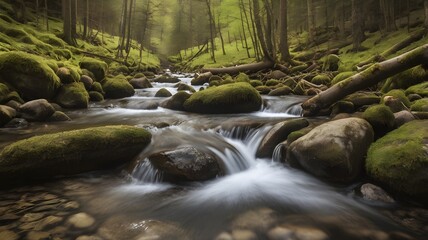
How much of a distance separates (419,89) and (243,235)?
7.99 meters

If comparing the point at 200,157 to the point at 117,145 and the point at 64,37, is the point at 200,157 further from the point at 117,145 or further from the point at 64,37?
the point at 64,37

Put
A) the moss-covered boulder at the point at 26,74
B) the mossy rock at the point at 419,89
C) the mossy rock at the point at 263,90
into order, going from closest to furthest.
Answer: the mossy rock at the point at 419,89, the moss-covered boulder at the point at 26,74, the mossy rock at the point at 263,90

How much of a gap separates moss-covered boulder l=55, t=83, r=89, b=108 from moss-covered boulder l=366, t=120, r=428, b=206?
10158 millimetres

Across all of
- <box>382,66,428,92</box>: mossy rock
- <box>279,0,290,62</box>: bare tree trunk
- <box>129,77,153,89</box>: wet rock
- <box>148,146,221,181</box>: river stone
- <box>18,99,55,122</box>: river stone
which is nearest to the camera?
<box>148,146,221,181</box>: river stone

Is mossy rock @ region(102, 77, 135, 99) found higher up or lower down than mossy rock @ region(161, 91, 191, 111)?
higher up

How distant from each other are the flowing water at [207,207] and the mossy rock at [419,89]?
541 cm

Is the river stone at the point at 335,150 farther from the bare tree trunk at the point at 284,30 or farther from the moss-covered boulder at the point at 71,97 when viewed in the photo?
the bare tree trunk at the point at 284,30

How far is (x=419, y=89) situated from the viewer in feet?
28.8

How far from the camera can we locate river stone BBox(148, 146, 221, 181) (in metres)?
5.21

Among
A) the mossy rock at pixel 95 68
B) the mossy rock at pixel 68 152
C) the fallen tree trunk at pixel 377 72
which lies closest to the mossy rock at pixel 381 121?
the fallen tree trunk at pixel 377 72

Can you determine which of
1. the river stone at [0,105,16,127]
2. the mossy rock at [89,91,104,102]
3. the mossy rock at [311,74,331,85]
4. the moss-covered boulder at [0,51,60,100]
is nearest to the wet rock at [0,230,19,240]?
the river stone at [0,105,16,127]

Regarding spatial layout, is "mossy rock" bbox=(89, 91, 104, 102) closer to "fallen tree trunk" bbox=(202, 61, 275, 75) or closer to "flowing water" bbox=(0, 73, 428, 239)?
"flowing water" bbox=(0, 73, 428, 239)

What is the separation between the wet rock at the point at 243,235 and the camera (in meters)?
3.58

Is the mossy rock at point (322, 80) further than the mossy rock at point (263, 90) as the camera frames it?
No
